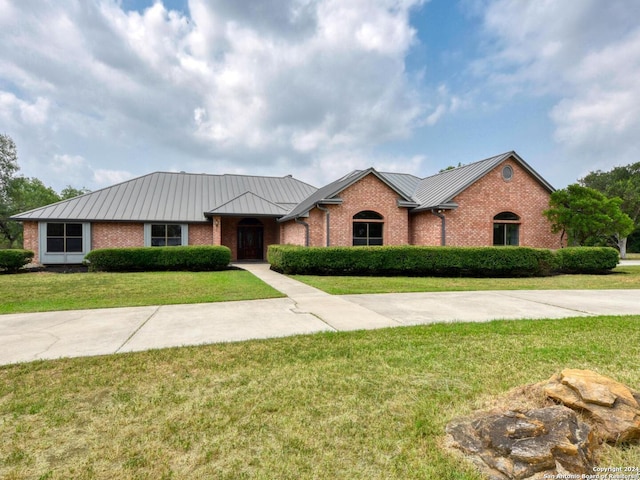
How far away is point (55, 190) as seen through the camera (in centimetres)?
5600

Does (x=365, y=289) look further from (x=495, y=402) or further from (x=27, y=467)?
(x=27, y=467)

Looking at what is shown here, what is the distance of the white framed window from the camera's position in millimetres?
20734

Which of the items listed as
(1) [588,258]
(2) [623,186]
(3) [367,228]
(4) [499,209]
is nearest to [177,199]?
(3) [367,228]

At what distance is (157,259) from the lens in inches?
659

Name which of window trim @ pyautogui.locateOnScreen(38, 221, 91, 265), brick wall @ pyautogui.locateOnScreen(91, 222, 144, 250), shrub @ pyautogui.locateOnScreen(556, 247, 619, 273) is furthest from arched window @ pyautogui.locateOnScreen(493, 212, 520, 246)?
window trim @ pyautogui.locateOnScreen(38, 221, 91, 265)

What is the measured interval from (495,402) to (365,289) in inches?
299

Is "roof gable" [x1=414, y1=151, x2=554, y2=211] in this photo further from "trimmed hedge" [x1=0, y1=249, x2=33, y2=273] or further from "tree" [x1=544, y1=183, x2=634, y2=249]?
"trimmed hedge" [x1=0, y1=249, x2=33, y2=273]

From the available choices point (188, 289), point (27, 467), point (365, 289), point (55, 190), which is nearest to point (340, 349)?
point (27, 467)

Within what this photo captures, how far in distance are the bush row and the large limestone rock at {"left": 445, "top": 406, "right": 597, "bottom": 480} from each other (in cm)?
1209

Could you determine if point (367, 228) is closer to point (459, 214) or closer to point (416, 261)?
point (416, 261)

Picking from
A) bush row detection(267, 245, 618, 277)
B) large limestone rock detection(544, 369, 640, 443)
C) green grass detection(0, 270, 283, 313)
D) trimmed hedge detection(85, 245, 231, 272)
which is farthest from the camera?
trimmed hedge detection(85, 245, 231, 272)

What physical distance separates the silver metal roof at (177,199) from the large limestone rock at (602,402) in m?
19.0

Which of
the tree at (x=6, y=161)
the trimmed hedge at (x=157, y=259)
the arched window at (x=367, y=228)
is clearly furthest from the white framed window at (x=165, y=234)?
the tree at (x=6, y=161)

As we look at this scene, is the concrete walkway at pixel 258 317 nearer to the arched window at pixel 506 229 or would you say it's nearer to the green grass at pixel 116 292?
the green grass at pixel 116 292
